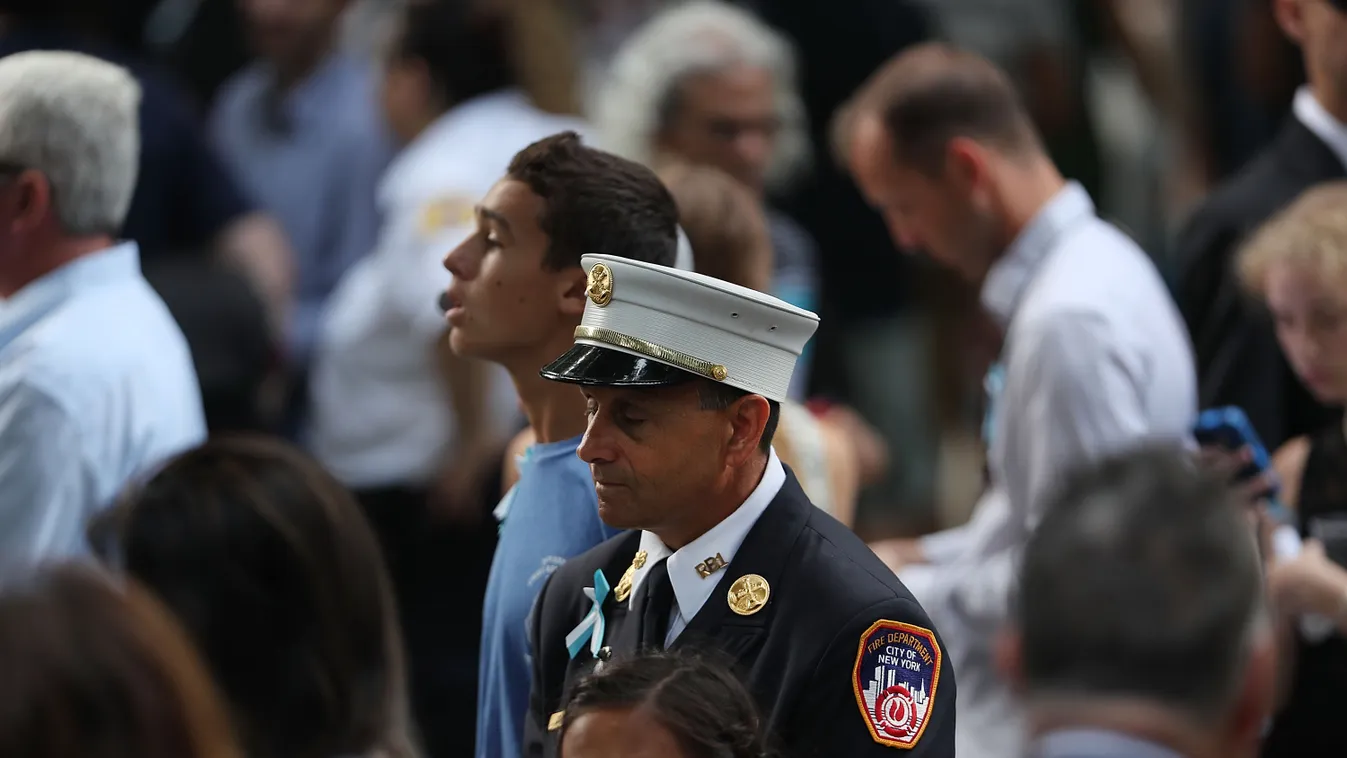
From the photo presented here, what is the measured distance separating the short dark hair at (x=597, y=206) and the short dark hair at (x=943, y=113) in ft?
4.80

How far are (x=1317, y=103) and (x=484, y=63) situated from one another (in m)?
2.54

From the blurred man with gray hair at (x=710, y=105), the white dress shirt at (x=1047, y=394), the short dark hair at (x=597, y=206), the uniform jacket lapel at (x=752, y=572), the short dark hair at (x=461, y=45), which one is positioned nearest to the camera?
the uniform jacket lapel at (x=752, y=572)

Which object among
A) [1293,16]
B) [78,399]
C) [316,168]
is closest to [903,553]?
[1293,16]

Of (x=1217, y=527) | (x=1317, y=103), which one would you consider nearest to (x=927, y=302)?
(x=1317, y=103)

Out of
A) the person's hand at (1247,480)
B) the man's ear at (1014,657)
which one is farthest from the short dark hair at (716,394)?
the person's hand at (1247,480)

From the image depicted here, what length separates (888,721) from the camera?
8.86 ft

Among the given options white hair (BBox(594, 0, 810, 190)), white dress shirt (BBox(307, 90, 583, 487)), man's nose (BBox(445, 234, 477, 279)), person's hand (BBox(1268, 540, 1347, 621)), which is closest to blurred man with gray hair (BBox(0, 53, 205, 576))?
man's nose (BBox(445, 234, 477, 279))

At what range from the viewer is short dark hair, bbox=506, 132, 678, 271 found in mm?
3283

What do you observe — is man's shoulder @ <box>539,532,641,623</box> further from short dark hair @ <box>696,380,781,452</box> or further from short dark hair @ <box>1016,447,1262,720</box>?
short dark hair @ <box>1016,447,1262,720</box>

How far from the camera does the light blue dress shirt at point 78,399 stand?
378 cm

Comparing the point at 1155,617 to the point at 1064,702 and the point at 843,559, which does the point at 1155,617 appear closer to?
the point at 1064,702

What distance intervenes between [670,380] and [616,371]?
8 centimetres

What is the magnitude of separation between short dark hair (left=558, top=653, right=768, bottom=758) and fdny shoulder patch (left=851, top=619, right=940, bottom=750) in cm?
16

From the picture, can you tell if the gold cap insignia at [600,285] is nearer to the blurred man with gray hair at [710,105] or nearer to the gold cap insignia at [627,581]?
the gold cap insignia at [627,581]
